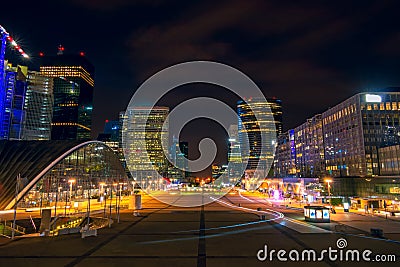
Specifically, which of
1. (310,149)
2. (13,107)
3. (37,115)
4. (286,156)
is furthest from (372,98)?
(37,115)

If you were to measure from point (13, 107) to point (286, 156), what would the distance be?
14542cm

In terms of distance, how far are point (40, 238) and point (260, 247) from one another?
16.1 meters

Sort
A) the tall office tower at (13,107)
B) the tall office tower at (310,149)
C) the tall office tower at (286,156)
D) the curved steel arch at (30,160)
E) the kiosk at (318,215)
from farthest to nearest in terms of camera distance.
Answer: the tall office tower at (286,156)
the tall office tower at (13,107)
the tall office tower at (310,149)
the curved steel arch at (30,160)
the kiosk at (318,215)

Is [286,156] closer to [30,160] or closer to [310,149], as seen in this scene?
[310,149]

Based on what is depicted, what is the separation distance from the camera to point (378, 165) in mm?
90250

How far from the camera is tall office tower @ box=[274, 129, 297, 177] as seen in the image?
15656 centimetres

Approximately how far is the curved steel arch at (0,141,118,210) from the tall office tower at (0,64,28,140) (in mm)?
94680

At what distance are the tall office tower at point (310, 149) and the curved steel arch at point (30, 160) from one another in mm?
94411

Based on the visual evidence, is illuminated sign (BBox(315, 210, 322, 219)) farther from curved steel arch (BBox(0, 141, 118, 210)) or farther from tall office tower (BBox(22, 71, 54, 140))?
tall office tower (BBox(22, 71, 54, 140))

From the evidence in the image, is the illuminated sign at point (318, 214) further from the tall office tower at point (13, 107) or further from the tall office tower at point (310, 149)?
the tall office tower at point (13, 107)

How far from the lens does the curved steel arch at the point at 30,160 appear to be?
47844 millimetres

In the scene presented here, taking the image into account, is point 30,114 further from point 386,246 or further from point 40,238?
point 386,246

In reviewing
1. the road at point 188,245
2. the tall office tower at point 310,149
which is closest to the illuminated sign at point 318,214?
the road at point 188,245

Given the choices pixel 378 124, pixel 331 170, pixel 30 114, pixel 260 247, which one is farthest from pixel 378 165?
pixel 30 114
